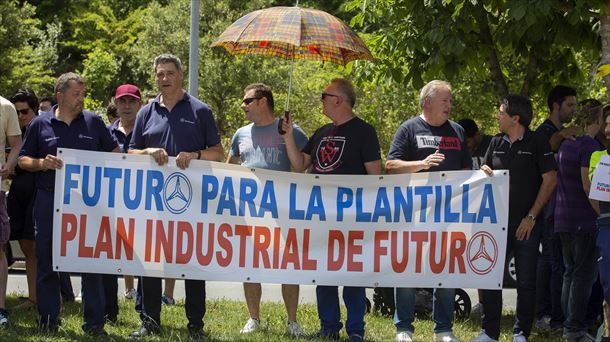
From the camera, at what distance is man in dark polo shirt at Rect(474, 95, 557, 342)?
343 inches

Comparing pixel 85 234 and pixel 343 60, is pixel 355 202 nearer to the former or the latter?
pixel 343 60

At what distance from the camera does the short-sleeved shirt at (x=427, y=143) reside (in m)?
8.71

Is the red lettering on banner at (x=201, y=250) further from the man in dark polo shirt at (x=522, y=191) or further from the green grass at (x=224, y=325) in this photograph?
the man in dark polo shirt at (x=522, y=191)

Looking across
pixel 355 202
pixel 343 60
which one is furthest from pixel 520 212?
pixel 343 60

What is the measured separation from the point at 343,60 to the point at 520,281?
2.44 m

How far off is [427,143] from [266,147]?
1398 millimetres

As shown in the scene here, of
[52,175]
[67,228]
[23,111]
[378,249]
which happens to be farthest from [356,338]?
[23,111]

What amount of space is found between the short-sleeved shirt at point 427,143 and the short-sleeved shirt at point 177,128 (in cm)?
150

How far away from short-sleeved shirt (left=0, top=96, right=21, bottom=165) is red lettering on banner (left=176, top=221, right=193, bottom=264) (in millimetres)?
1710

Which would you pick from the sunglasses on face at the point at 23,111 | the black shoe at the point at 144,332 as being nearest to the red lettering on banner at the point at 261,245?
the black shoe at the point at 144,332

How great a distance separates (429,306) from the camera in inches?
421

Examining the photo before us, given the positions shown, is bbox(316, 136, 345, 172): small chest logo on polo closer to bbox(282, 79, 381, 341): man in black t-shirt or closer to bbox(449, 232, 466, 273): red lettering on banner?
bbox(282, 79, 381, 341): man in black t-shirt

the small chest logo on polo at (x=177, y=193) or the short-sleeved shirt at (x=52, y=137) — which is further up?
the short-sleeved shirt at (x=52, y=137)

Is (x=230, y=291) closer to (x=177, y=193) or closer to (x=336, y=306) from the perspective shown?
(x=336, y=306)
